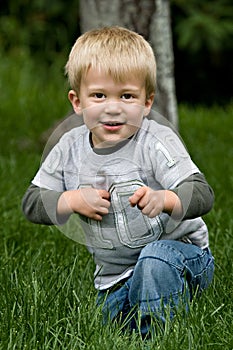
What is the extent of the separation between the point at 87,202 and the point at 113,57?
442 mm

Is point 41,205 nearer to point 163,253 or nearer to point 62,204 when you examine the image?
point 62,204

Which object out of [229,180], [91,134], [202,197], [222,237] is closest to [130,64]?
[91,134]

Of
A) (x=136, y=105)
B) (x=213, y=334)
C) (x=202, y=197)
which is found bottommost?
(x=213, y=334)

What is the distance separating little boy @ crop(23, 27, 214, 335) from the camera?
2.48 meters

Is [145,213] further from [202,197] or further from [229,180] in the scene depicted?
[229,180]

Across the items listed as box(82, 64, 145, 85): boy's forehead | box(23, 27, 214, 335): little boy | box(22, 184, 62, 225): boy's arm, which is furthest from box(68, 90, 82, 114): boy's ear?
box(22, 184, 62, 225): boy's arm

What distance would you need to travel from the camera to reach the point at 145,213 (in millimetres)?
2322

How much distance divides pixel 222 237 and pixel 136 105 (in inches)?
42.0

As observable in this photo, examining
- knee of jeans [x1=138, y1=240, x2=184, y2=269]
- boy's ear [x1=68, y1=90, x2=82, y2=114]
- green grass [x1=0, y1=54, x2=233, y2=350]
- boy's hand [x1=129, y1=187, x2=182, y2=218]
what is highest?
boy's ear [x1=68, y1=90, x2=82, y2=114]

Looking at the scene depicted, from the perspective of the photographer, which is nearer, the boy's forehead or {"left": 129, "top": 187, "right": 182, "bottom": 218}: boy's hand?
{"left": 129, "top": 187, "right": 182, "bottom": 218}: boy's hand

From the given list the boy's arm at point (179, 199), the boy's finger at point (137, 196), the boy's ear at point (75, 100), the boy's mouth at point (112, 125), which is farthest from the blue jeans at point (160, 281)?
the boy's ear at point (75, 100)

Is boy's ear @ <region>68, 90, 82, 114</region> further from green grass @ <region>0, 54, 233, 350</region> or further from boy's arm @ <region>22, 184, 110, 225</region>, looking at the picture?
green grass @ <region>0, 54, 233, 350</region>

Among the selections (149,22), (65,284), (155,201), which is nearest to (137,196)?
(155,201)

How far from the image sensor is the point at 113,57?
2.51 metres
